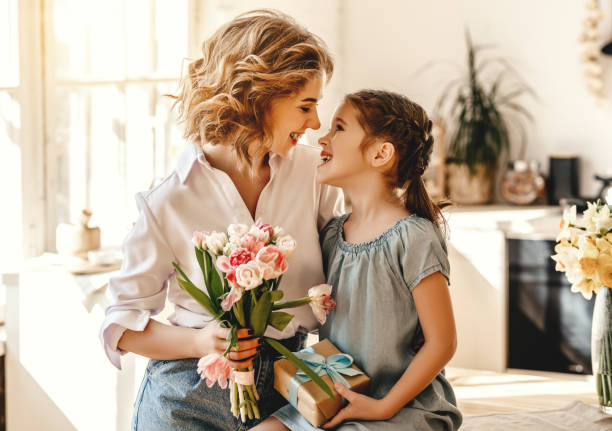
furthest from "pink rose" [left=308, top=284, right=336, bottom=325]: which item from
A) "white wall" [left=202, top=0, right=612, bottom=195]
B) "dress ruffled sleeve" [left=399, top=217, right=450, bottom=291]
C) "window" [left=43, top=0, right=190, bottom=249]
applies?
"white wall" [left=202, top=0, right=612, bottom=195]

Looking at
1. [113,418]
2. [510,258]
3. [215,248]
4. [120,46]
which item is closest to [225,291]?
[215,248]

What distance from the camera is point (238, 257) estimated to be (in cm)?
131

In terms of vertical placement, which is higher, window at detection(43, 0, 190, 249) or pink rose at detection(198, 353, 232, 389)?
window at detection(43, 0, 190, 249)

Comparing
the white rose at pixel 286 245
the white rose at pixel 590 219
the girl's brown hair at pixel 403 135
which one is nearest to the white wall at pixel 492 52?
the white rose at pixel 590 219

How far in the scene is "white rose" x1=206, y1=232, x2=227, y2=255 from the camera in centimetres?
135

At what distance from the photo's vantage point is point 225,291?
1396 mm

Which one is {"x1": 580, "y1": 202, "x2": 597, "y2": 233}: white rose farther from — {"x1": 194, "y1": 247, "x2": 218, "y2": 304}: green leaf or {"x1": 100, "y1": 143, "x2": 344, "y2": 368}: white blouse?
{"x1": 194, "y1": 247, "x2": 218, "y2": 304}: green leaf

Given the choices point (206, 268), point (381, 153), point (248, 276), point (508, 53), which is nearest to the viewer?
point (248, 276)

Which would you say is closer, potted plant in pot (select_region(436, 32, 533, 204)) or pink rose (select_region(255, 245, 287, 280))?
pink rose (select_region(255, 245, 287, 280))

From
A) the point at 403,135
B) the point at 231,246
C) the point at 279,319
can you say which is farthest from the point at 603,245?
the point at 231,246

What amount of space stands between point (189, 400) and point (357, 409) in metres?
0.35

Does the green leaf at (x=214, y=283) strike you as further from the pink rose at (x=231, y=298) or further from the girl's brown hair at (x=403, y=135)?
the girl's brown hair at (x=403, y=135)

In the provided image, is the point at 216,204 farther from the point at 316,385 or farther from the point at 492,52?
the point at 492,52

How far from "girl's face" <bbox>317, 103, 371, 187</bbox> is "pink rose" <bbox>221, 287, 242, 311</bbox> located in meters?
0.45
